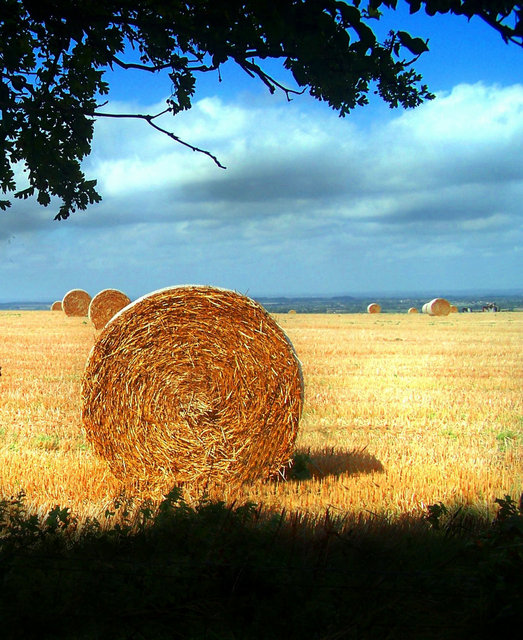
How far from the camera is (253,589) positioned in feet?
12.7

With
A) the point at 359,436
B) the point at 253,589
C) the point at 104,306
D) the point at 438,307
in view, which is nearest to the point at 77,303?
the point at 104,306

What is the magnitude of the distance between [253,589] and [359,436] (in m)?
5.28

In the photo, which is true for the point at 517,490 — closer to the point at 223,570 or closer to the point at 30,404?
the point at 223,570

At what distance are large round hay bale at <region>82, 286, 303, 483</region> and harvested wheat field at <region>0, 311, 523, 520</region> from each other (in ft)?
1.16

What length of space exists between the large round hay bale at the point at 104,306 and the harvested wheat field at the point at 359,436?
8.30 meters

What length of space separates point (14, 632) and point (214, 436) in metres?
3.57

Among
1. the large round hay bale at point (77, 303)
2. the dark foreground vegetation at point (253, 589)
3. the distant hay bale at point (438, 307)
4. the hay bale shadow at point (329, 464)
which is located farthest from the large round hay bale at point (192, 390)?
the distant hay bale at point (438, 307)

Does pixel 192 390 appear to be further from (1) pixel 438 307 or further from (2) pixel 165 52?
(1) pixel 438 307

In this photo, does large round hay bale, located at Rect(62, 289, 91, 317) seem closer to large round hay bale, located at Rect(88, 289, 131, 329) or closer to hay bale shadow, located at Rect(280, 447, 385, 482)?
large round hay bale, located at Rect(88, 289, 131, 329)

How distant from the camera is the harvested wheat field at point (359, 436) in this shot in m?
6.09

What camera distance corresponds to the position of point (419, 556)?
14.0 feet

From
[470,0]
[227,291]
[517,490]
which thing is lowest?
[517,490]

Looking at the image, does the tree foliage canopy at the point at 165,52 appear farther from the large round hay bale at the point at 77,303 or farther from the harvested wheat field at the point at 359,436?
the large round hay bale at the point at 77,303

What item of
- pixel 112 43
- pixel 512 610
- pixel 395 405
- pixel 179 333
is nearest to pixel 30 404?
pixel 179 333
